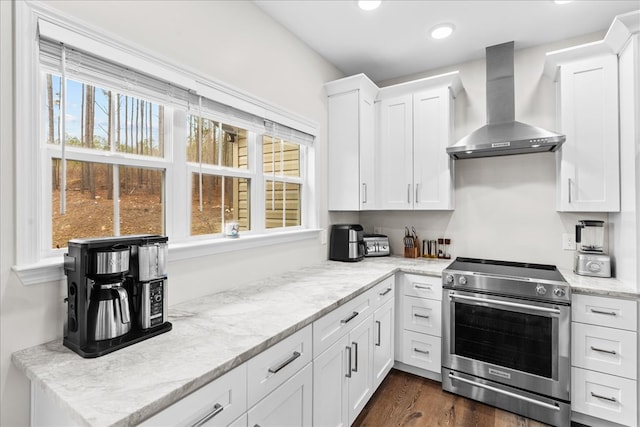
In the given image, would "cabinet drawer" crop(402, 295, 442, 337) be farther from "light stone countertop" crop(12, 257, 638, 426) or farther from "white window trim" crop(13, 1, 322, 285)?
"white window trim" crop(13, 1, 322, 285)

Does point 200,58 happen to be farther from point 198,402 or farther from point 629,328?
point 629,328

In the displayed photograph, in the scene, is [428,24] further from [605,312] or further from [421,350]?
[421,350]

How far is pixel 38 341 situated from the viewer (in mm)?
1156

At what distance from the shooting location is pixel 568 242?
2.58 m

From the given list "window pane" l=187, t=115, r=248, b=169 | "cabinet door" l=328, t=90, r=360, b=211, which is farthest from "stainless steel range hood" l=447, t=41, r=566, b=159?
"window pane" l=187, t=115, r=248, b=169

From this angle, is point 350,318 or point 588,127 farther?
point 588,127

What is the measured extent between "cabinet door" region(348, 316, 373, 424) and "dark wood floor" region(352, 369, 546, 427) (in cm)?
15

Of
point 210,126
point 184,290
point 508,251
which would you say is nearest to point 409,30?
point 210,126

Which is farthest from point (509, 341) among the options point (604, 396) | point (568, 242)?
point (568, 242)

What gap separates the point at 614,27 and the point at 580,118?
57 centimetres

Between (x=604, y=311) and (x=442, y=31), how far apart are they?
225 cm

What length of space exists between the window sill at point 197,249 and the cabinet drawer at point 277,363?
2.33 feet

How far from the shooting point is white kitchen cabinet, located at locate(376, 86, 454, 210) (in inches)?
111

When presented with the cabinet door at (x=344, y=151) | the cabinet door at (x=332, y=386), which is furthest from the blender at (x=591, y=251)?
the cabinet door at (x=332, y=386)
